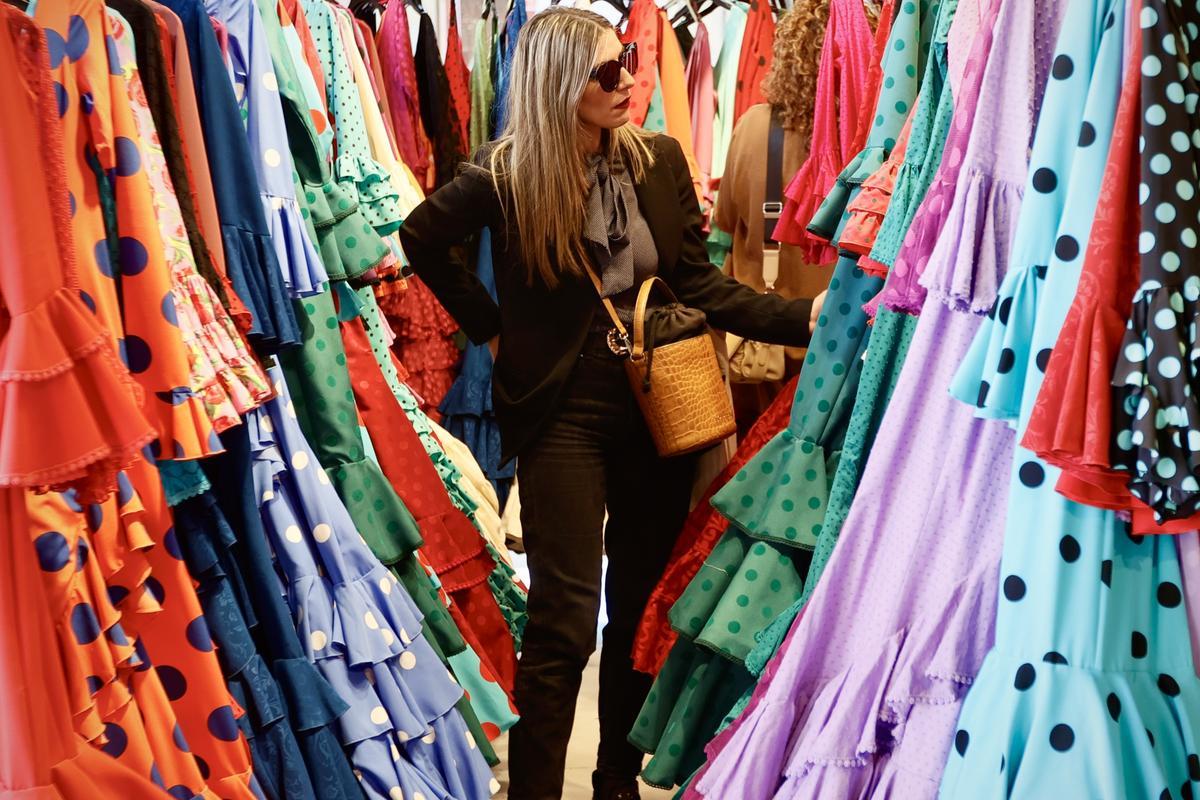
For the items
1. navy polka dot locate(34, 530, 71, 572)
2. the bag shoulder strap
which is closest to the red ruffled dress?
navy polka dot locate(34, 530, 71, 572)

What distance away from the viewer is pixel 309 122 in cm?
281

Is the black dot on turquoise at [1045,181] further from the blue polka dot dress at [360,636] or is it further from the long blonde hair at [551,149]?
the blue polka dot dress at [360,636]

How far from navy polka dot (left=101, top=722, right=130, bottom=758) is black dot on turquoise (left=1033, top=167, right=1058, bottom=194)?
5.00 ft

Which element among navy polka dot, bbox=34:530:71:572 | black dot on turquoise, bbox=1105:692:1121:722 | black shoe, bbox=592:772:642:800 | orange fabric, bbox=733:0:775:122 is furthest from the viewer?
orange fabric, bbox=733:0:775:122

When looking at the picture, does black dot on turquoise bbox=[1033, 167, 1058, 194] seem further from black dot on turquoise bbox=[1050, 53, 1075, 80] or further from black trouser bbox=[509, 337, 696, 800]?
black trouser bbox=[509, 337, 696, 800]

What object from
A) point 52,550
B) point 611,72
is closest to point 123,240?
point 52,550

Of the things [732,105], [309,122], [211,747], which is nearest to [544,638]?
[211,747]

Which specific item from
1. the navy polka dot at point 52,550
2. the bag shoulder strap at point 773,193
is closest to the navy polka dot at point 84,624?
the navy polka dot at point 52,550

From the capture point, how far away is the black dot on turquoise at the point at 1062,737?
1500mm

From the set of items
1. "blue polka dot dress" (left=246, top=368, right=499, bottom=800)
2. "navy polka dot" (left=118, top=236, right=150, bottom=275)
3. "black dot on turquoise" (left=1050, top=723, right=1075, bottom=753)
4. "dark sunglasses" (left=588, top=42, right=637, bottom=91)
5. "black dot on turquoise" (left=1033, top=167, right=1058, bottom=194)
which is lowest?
"blue polka dot dress" (left=246, top=368, right=499, bottom=800)

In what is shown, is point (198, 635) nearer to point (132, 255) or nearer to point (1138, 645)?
point (132, 255)

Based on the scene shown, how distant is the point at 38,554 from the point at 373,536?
3.95 feet

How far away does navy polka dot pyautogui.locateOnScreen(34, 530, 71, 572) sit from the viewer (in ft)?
5.53

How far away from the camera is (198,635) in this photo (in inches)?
84.4
